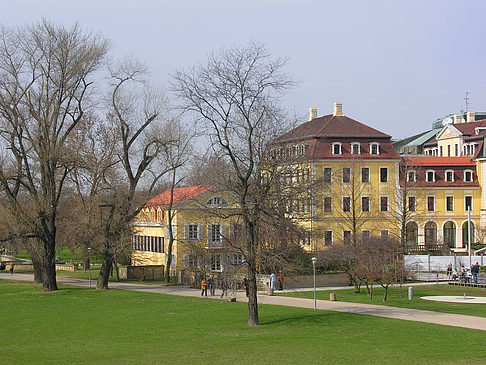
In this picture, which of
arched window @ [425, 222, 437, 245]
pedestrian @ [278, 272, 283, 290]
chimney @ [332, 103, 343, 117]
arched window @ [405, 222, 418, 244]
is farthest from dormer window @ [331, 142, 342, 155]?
pedestrian @ [278, 272, 283, 290]

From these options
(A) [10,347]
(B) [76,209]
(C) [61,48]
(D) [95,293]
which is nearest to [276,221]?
(A) [10,347]

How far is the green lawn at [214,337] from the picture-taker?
69.2ft

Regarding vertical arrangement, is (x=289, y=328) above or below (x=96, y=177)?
below

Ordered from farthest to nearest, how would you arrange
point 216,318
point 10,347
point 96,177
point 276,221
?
point 96,177
point 216,318
point 276,221
point 10,347

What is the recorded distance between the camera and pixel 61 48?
43500 mm

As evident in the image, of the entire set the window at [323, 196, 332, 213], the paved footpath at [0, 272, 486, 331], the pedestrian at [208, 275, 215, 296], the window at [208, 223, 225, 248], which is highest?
the window at [323, 196, 332, 213]

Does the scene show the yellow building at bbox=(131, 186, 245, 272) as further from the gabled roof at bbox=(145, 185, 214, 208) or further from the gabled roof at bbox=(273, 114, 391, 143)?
the gabled roof at bbox=(273, 114, 391, 143)

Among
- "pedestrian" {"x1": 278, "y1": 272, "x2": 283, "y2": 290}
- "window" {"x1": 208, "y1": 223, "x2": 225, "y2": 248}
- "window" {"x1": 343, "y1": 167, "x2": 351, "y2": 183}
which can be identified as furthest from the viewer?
"window" {"x1": 343, "y1": 167, "x2": 351, "y2": 183}

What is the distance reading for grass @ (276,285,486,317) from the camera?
111 feet

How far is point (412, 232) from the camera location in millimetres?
67312

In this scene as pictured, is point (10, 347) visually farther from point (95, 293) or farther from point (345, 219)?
point (345, 219)

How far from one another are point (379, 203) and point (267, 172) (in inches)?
1607

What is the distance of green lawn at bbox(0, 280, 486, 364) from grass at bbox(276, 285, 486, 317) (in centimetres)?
578

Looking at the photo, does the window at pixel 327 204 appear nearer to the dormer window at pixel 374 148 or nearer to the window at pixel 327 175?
the window at pixel 327 175
